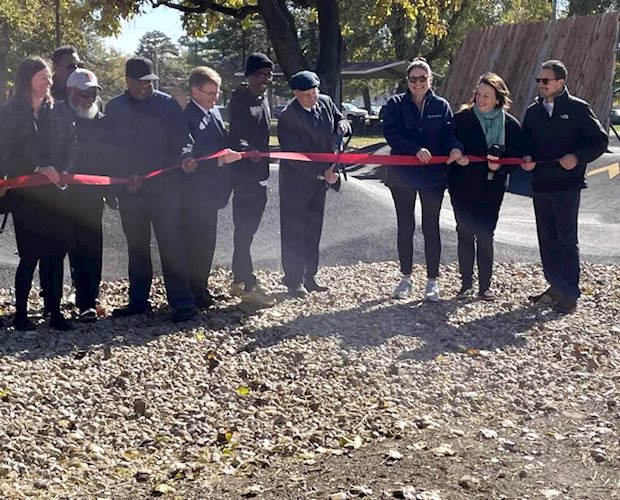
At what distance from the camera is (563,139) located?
8070 mm

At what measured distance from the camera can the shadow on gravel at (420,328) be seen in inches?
284

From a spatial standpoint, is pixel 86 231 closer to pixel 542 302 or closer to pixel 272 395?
pixel 272 395

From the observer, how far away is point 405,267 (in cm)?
875

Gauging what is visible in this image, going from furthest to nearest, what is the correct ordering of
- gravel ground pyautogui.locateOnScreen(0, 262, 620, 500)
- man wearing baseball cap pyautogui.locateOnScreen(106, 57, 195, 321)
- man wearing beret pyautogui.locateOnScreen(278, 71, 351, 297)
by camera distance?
man wearing beret pyautogui.locateOnScreen(278, 71, 351, 297) < man wearing baseball cap pyautogui.locateOnScreen(106, 57, 195, 321) < gravel ground pyautogui.locateOnScreen(0, 262, 620, 500)

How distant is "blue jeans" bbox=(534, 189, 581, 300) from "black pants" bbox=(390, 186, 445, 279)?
0.89m

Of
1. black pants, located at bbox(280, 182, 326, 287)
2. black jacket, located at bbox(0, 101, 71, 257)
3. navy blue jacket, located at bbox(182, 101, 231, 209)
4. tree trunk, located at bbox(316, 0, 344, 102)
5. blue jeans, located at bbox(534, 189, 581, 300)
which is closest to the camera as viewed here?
black jacket, located at bbox(0, 101, 71, 257)

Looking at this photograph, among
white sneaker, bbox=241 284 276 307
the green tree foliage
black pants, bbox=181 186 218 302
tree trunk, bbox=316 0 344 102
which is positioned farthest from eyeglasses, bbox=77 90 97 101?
the green tree foliage

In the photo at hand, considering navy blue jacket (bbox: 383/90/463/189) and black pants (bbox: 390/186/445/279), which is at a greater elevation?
navy blue jacket (bbox: 383/90/463/189)

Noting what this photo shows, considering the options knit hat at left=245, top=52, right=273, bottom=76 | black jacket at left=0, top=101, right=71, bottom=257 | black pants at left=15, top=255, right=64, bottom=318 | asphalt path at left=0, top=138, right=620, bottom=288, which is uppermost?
knit hat at left=245, top=52, right=273, bottom=76

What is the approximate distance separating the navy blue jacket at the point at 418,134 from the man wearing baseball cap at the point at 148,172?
1846 millimetres

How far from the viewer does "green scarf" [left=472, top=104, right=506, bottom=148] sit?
8.38 m

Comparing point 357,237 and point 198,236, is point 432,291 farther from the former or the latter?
point 357,237

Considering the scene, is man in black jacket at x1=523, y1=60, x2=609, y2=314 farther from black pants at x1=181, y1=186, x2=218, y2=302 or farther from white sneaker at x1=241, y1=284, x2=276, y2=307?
black pants at x1=181, y1=186, x2=218, y2=302

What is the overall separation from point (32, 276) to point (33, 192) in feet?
2.22
